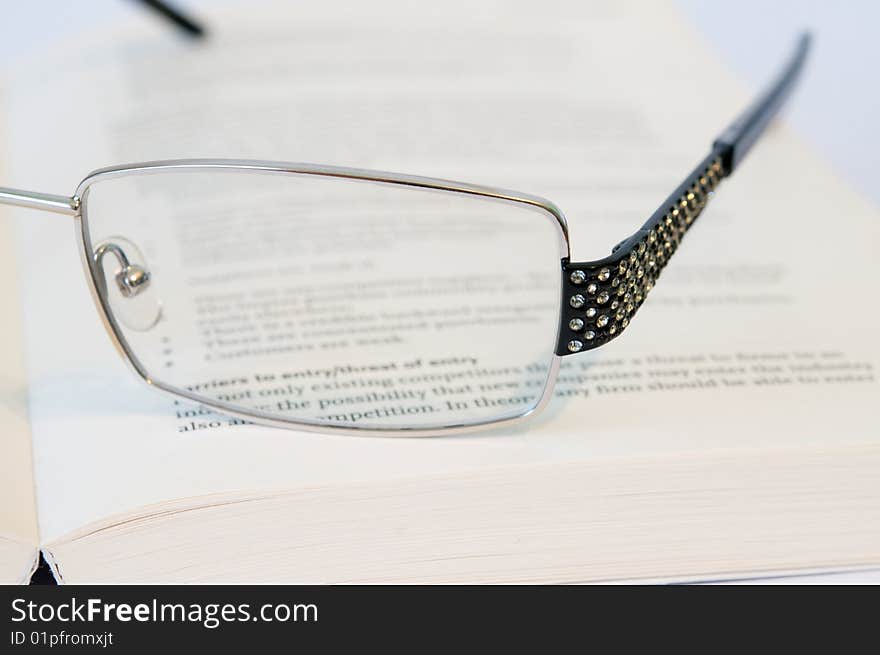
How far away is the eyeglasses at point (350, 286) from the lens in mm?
509

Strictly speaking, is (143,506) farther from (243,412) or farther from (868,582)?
(868,582)

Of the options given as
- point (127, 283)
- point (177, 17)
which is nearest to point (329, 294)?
point (127, 283)

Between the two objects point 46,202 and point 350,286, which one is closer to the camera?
point 46,202

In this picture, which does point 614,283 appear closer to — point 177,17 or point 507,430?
Result: point 507,430

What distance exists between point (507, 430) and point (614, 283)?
108 millimetres

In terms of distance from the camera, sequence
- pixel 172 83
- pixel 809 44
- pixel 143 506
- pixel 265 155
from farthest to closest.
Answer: pixel 809 44, pixel 172 83, pixel 265 155, pixel 143 506

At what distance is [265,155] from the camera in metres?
0.82

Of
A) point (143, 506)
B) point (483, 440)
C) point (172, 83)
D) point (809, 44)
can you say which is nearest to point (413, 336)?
point (483, 440)

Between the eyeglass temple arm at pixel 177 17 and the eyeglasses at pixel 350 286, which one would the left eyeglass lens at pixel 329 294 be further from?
the eyeglass temple arm at pixel 177 17

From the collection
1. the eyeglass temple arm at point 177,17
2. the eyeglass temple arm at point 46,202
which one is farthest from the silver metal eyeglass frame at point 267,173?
the eyeglass temple arm at point 177,17

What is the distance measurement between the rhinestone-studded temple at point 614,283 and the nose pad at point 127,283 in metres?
0.27

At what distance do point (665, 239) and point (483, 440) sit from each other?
0.51 ft

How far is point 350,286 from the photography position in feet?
2.10
